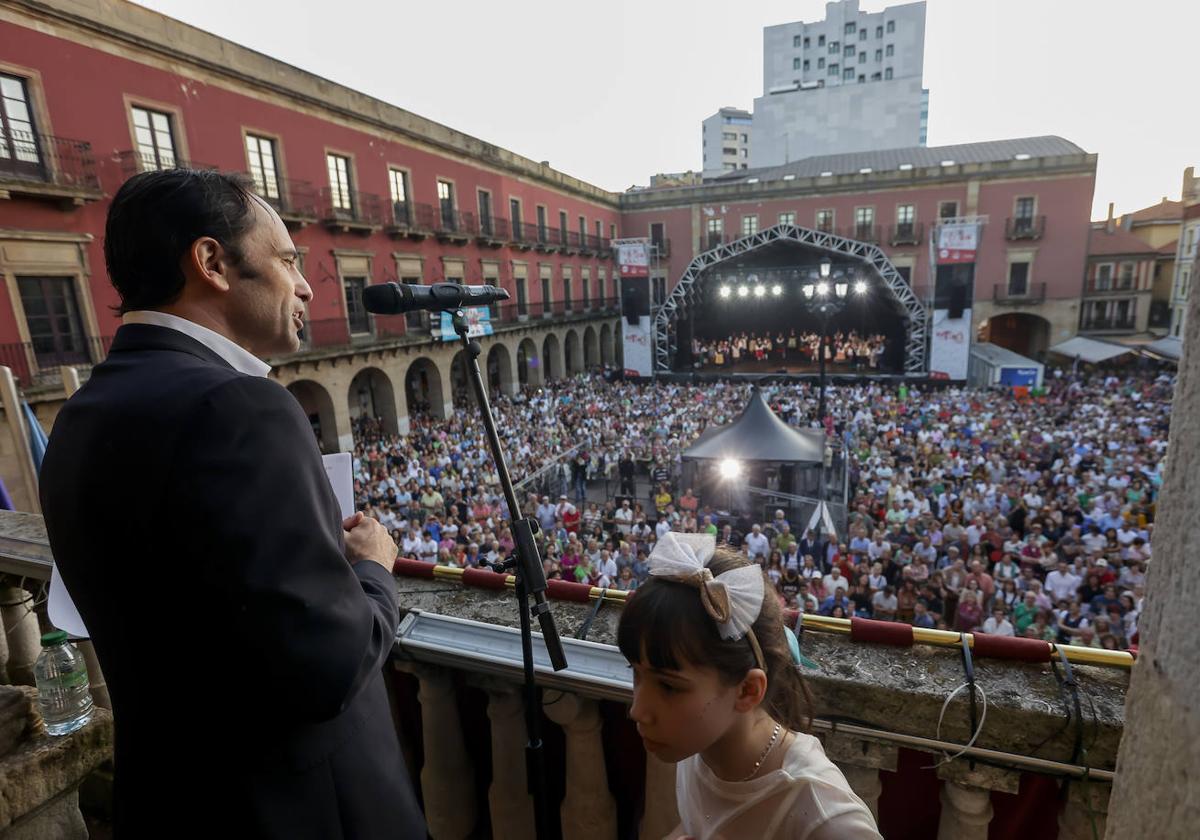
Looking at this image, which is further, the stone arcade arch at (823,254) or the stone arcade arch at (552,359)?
the stone arcade arch at (552,359)

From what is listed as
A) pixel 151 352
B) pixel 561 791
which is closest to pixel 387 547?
pixel 151 352

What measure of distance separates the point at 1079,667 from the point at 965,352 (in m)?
25.6

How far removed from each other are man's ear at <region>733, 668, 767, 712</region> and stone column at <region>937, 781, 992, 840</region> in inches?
24.2

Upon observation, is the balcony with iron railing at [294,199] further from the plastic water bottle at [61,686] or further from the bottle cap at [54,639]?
the plastic water bottle at [61,686]

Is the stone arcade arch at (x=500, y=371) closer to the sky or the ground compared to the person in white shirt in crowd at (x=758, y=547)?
closer to the sky

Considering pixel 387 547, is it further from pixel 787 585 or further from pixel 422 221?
pixel 422 221

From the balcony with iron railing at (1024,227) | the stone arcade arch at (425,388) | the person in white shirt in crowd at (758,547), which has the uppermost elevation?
the balcony with iron railing at (1024,227)

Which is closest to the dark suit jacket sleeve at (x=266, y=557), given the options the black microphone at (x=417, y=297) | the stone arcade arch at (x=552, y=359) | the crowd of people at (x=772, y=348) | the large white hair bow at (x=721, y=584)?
the large white hair bow at (x=721, y=584)

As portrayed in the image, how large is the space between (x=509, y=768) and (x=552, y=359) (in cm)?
2796

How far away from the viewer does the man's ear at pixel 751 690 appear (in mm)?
1273

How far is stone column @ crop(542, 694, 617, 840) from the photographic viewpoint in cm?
181

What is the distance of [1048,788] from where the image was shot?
1.49m

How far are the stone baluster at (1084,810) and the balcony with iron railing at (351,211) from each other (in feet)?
65.5

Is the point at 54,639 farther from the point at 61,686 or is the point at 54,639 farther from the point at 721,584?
the point at 721,584
